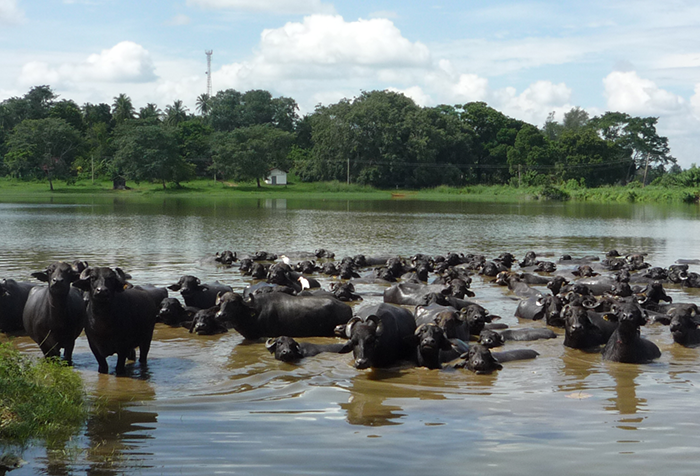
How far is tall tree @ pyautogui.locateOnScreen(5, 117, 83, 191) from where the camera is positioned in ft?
297

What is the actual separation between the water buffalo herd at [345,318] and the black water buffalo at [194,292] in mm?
23

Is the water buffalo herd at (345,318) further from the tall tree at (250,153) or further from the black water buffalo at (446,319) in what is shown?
the tall tree at (250,153)

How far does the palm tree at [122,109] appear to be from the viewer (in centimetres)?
11800

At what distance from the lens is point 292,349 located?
10.6 meters

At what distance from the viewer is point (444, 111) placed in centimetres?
12662

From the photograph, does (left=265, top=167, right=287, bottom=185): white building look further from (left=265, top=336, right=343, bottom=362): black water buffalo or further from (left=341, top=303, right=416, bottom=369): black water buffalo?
(left=341, top=303, right=416, bottom=369): black water buffalo

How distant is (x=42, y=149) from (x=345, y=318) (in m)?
89.9

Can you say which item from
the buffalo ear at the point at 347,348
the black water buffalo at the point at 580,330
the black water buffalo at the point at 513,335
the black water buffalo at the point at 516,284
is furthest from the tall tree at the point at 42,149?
the black water buffalo at the point at 580,330

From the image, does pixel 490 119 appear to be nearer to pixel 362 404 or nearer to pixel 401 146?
pixel 401 146

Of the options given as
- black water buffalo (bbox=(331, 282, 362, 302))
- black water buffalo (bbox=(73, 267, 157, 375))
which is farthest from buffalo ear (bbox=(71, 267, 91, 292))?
black water buffalo (bbox=(331, 282, 362, 302))

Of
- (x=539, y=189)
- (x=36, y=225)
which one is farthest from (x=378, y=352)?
(x=539, y=189)

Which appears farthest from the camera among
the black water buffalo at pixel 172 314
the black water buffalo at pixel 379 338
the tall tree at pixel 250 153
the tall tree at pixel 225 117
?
the tall tree at pixel 225 117

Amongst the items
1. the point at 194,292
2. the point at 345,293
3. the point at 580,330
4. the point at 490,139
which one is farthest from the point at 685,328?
the point at 490,139

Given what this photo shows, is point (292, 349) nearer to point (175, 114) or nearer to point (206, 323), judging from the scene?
point (206, 323)
